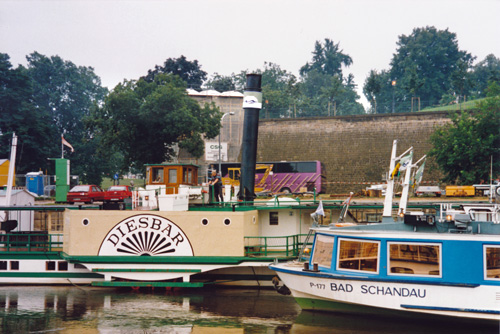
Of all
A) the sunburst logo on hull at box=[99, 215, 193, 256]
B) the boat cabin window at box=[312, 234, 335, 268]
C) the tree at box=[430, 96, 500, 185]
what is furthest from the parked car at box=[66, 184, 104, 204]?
the tree at box=[430, 96, 500, 185]

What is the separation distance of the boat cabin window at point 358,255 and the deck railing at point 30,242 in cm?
1077

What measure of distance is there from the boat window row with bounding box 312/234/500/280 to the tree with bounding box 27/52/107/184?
47058 millimetres

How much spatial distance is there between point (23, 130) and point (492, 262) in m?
46.4

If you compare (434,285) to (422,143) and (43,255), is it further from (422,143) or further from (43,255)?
(422,143)

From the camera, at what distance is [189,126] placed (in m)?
41.6

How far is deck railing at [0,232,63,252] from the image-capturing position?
20.6 metres

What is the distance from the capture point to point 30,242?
20.5 metres

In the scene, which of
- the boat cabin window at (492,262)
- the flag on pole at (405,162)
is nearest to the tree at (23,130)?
the flag on pole at (405,162)

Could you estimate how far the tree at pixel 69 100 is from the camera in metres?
60.1

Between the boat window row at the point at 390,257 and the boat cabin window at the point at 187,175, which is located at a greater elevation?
the boat cabin window at the point at 187,175

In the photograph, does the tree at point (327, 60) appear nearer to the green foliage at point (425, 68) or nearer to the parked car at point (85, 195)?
the green foliage at point (425, 68)

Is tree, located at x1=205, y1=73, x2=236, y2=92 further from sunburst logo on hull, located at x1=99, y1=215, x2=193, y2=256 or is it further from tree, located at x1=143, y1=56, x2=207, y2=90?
sunburst logo on hull, located at x1=99, y1=215, x2=193, y2=256

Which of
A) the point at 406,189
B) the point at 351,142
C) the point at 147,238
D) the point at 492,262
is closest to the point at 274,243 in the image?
the point at 147,238

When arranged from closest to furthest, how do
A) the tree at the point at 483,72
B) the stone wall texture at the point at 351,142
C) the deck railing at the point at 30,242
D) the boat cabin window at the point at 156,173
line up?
the deck railing at the point at 30,242 < the boat cabin window at the point at 156,173 < the stone wall texture at the point at 351,142 < the tree at the point at 483,72
